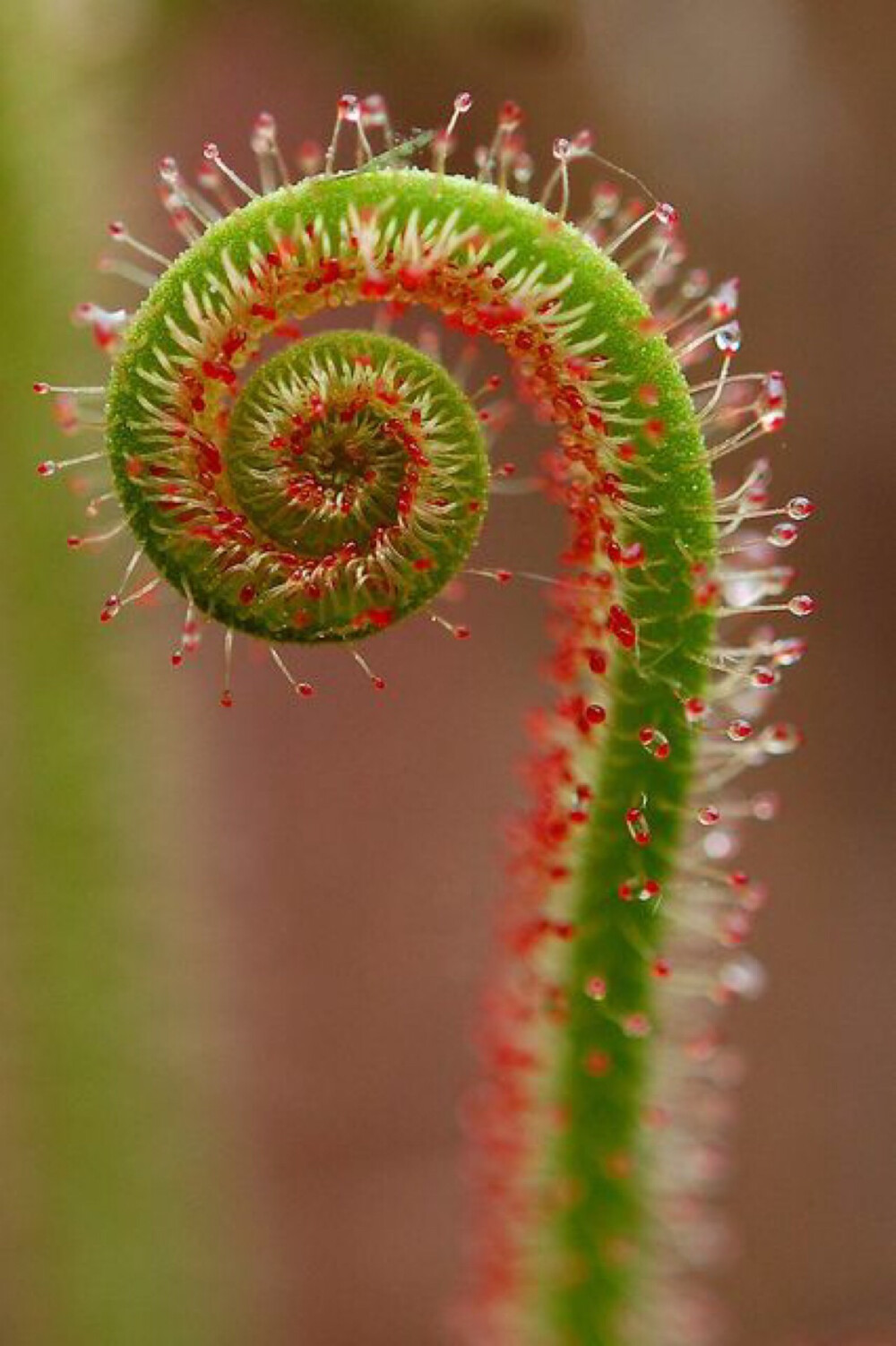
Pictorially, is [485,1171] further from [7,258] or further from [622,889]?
[7,258]

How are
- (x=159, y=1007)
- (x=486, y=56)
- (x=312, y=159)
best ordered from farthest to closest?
(x=486, y=56) → (x=159, y=1007) → (x=312, y=159)

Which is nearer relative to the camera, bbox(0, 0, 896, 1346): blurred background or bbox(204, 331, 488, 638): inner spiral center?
bbox(204, 331, 488, 638): inner spiral center

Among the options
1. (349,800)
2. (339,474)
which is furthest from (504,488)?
(349,800)

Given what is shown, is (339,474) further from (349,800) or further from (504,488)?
(349,800)

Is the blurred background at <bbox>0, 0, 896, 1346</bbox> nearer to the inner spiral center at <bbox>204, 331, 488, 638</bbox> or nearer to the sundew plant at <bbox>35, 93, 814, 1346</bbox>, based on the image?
the sundew plant at <bbox>35, 93, 814, 1346</bbox>

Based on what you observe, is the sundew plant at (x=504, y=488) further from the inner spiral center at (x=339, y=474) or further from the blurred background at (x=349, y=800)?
the blurred background at (x=349, y=800)

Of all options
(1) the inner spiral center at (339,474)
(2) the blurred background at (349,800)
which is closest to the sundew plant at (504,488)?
(1) the inner spiral center at (339,474)

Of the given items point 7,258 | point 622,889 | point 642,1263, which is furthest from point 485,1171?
point 7,258

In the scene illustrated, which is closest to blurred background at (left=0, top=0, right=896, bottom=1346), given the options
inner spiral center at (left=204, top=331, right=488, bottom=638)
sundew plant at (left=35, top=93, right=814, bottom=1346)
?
sundew plant at (left=35, top=93, right=814, bottom=1346)
